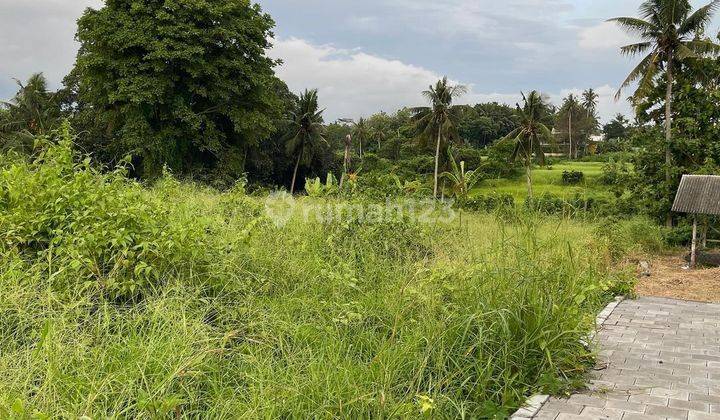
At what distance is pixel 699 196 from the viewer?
36.8 feet

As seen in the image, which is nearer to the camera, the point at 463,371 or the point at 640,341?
the point at 463,371

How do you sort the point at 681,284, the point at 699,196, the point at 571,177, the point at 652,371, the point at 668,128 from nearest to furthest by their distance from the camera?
the point at 652,371, the point at 681,284, the point at 699,196, the point at 668,128, the point at 571,177

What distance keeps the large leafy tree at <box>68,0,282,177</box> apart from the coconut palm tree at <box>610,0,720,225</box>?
14.1m

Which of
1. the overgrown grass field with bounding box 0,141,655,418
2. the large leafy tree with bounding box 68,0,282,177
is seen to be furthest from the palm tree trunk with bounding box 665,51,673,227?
the large leafy tree with bounding box 68,0,282,177

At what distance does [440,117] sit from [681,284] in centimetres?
2676

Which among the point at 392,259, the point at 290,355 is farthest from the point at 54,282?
the point at 392,259

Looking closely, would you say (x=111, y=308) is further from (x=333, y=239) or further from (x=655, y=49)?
(x=655, y=49)

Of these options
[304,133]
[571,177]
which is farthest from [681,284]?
[571,177]

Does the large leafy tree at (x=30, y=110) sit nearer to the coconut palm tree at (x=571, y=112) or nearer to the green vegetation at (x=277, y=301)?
the green vegetation at (x=277, y=301)

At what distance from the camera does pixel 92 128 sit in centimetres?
2450

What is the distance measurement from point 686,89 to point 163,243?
18814 millimetres

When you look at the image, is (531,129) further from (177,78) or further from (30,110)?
(30,110)

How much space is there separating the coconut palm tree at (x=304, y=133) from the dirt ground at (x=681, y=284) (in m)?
24.5

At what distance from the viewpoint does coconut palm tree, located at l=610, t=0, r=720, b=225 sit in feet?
57.6
